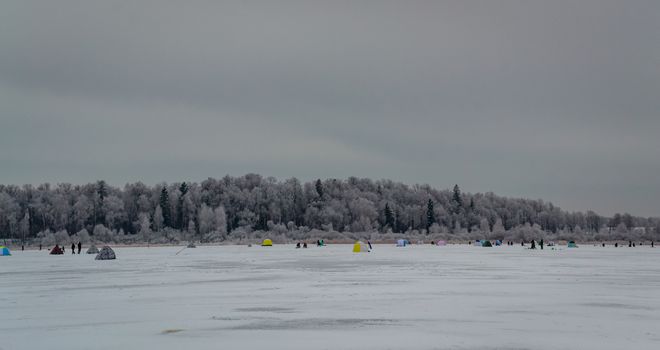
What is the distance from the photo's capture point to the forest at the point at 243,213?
132 m

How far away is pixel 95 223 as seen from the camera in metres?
146

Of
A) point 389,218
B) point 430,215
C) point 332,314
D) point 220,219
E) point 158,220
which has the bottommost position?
point 332,314

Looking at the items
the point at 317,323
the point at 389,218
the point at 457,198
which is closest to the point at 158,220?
the point at 389,218

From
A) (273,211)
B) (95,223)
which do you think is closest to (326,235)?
(273,211)

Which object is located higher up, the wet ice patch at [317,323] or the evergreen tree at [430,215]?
the evergreen tree at [430,215]

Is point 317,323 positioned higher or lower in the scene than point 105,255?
higher

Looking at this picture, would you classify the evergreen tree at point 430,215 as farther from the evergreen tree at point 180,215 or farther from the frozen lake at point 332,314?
A: the frozen lake at point 332,314

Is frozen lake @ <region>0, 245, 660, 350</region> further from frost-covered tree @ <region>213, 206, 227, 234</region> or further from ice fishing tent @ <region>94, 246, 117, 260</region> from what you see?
frost-covered tree @ <region>213, 206, 227, 234</region>

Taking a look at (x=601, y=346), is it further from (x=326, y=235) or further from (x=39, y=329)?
(x=326, y=235)

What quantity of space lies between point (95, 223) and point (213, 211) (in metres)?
26.9

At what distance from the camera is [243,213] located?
497ft

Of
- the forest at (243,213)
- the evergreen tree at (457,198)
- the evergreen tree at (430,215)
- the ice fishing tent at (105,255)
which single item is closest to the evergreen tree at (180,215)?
the forest at (243,213)

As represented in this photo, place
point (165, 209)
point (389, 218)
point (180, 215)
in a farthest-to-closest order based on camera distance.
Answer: point (389, 218)
point (180, 215)
point (165, 209)

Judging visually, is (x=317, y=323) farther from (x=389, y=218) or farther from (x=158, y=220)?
(x=389, y=218)
